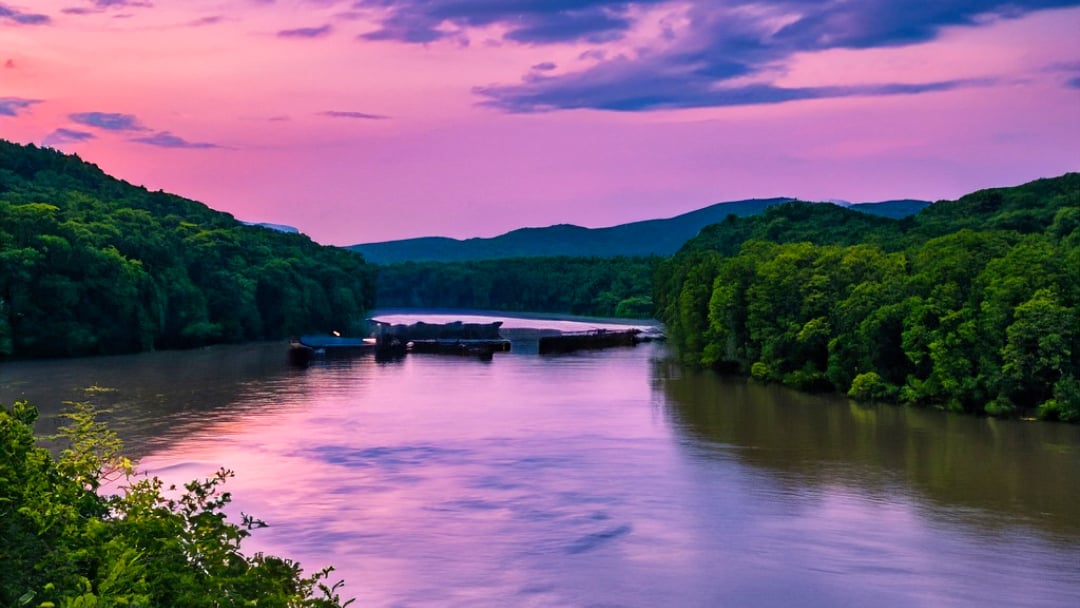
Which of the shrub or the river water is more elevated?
the shrub

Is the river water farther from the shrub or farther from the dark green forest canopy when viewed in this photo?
the dark green forest canopy

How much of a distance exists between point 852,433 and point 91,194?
123644mm

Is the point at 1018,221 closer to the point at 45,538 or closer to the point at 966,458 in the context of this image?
the point at 966,458

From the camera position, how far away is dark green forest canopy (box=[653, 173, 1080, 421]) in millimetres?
56562

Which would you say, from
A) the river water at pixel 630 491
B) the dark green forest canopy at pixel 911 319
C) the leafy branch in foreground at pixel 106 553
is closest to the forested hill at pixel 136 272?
the river water at pixel 630 491

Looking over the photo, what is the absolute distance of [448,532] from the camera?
111ft

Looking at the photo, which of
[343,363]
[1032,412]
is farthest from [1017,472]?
[343,363]

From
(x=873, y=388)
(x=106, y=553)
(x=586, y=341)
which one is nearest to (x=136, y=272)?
(x=586, y=341)

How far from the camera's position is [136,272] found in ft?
347

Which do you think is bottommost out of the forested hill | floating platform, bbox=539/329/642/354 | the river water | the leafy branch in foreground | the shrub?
the river water

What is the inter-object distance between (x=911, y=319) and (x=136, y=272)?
240 feet

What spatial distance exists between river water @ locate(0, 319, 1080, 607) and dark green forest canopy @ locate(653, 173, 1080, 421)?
2.59 metres

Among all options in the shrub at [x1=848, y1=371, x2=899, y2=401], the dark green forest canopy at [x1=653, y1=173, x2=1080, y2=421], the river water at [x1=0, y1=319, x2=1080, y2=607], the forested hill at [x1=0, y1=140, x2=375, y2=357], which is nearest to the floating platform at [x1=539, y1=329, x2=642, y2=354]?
the dark green forest canopy at [x1=653, y1=173, x2=1080, y2=421]

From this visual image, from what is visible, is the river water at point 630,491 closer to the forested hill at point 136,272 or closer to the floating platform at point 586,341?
the forested hill at point 136,272
